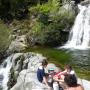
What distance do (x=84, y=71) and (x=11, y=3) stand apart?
27.4 metres

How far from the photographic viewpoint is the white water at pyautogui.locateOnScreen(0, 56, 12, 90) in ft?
99.6

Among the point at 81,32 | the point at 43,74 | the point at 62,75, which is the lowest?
the point at 81,32

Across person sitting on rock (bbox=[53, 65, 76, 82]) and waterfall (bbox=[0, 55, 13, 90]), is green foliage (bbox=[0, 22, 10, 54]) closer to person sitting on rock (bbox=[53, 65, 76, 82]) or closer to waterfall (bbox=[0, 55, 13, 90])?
waterfall (bbox=[0, 55, 13, 90])

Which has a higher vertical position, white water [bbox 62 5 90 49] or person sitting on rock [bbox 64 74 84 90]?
person sitting on rock [bbox 64 74 84 90]

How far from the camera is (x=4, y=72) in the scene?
3312 cm

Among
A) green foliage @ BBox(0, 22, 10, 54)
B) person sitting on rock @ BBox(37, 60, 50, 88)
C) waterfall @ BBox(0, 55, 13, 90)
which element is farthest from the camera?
green foliage @ BBox(0, 22, 10, 54)

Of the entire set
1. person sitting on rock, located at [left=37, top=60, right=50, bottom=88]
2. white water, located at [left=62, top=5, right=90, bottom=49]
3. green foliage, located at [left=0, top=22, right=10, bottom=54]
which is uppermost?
person sitting on rock, located at [left=37, top=60, right=50, bottom=88]

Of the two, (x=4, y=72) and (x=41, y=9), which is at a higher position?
(x=41, y=9)

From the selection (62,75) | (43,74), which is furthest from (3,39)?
(62,75)

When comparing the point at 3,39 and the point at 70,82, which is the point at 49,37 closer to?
the point at 3,39

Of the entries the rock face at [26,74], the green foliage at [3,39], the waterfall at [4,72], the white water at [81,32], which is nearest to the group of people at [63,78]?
the rock face at [26,74]

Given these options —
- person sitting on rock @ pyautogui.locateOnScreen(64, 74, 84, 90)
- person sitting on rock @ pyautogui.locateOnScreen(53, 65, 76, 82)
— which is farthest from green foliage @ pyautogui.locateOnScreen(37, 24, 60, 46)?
person sitting on rock @ pyautogui.locateOnScreen(64, 74, 84, 90)

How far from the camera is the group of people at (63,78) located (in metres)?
16.8

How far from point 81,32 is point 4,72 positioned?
1673 centimetres
